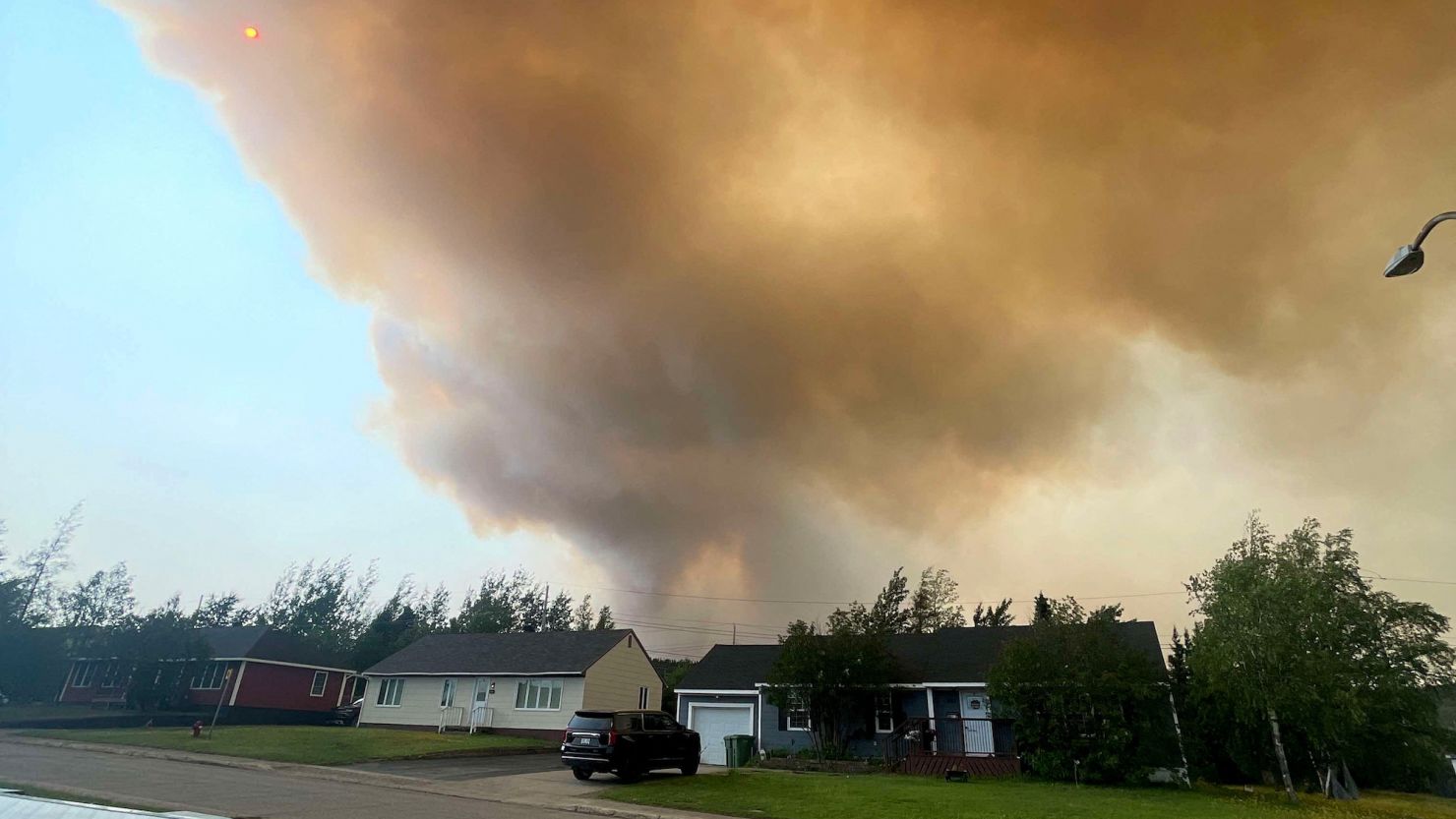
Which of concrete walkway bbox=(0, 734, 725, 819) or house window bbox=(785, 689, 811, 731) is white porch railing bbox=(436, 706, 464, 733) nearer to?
concrete walkway bbox=(0, 734, 725, 819)

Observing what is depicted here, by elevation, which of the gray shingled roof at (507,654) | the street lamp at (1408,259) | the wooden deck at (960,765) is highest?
the street lamp at (1408,259)

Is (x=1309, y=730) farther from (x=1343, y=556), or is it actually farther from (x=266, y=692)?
(x=266, y=692)

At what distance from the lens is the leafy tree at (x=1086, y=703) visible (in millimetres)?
24125

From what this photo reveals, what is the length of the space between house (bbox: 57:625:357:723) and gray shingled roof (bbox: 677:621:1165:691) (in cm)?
3022

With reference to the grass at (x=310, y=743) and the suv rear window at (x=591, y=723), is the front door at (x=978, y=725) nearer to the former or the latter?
the suv rear window at (x=591, y=723)

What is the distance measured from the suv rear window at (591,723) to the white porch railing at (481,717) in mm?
22250

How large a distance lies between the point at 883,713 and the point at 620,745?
14.6m

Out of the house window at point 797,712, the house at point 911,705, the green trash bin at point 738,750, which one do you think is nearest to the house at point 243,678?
the house at point 911,705

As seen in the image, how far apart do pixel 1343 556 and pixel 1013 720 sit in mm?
12021

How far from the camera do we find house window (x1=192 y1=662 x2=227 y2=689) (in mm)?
47812

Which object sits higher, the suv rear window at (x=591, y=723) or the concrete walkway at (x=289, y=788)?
the suv rear window at (x=591, y=723)

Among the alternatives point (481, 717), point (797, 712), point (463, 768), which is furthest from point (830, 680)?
point (481, 717)

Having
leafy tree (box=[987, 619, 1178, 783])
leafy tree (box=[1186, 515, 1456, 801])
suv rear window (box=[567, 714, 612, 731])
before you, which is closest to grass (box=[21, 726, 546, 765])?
suv rear window (box=[567, 714, 612, 731])

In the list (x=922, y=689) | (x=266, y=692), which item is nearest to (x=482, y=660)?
(x=266, y=692)
